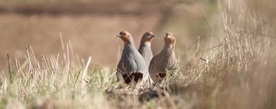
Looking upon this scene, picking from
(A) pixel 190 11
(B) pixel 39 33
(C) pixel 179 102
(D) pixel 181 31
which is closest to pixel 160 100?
(C) pixel 179 102

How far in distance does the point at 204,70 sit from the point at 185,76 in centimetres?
13

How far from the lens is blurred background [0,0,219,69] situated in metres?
19.2

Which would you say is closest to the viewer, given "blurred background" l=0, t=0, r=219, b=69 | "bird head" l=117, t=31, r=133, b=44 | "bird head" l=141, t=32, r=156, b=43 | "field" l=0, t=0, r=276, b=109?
"field" l=0, t=0, r=276, b=109

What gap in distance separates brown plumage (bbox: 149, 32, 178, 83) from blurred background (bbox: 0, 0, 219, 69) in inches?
363

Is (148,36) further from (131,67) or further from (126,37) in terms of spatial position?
(131,67)

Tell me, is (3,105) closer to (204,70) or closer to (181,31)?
(204,70)

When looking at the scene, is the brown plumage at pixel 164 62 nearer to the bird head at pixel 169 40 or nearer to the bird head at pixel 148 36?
the bird head at pixel 169 40

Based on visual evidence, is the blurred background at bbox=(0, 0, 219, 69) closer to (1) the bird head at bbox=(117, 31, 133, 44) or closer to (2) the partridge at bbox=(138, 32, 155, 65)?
(2) the partridge at bbox=(138, 32, 155, 65)

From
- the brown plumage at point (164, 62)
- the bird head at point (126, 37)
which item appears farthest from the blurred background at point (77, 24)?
the brown plumage at point (164, 62)

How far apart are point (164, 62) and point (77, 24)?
18.0m

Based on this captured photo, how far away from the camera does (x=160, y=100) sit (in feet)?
16.4

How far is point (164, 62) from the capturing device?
5.74 metres

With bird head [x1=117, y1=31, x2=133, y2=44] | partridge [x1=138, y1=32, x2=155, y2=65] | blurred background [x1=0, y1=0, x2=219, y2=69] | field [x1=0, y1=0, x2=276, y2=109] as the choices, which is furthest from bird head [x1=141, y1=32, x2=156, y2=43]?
blurred background [x1=0, y1=0, x2=219, y2=69]

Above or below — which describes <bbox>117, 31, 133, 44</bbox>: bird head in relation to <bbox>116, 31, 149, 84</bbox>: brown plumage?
above
